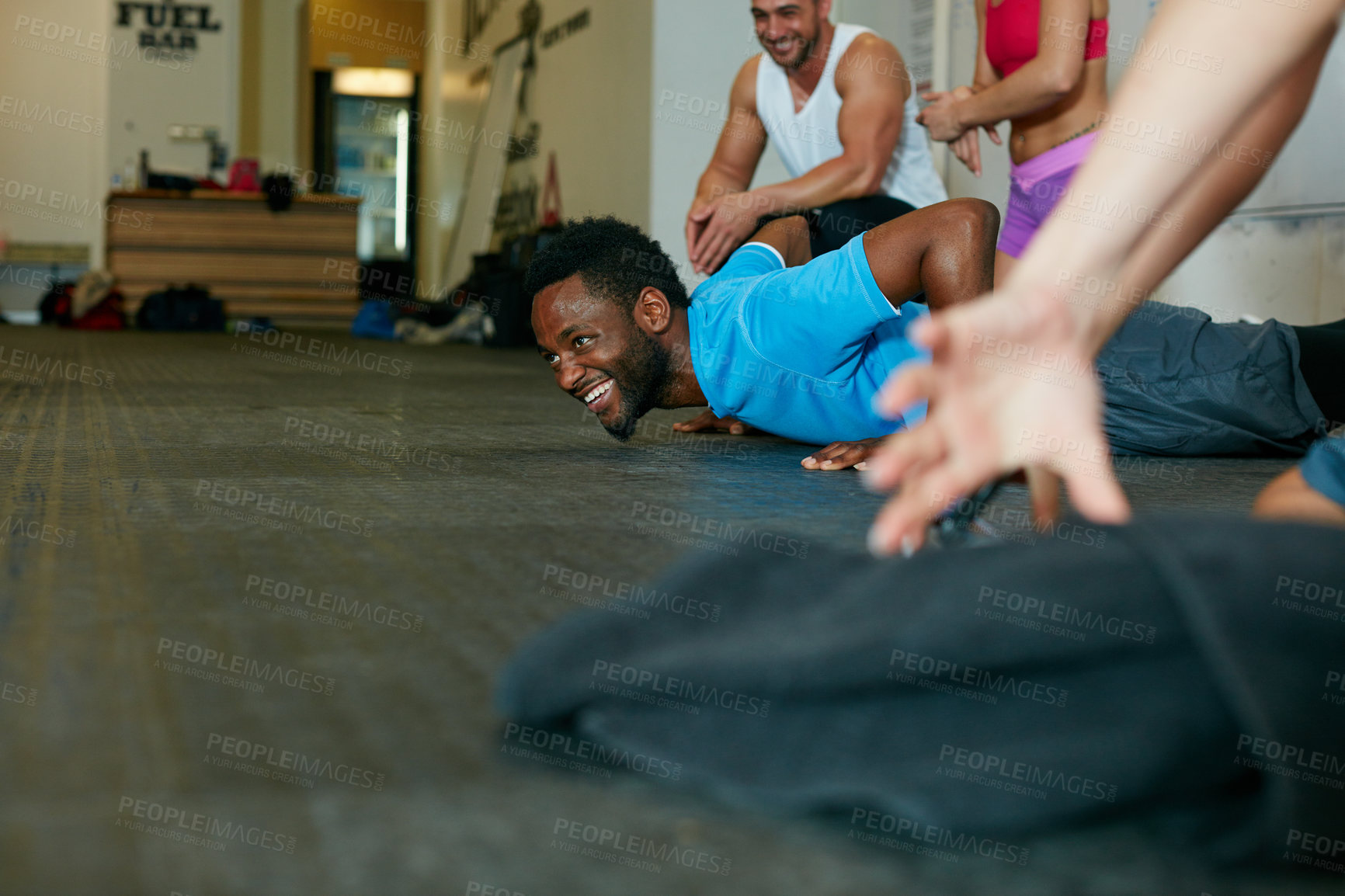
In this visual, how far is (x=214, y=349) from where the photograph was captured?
4898 millimetres

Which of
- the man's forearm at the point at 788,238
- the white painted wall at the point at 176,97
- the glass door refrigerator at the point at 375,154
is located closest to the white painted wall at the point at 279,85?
the glass door refrigerator at the point at 375,154

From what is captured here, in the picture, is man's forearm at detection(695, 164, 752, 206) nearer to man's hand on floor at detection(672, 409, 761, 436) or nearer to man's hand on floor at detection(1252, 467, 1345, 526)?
man's hand on floor at detection(672, 409, 761, 436)

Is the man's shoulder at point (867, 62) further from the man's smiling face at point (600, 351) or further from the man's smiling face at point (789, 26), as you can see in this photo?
the man's smiling face at point (600, 351)

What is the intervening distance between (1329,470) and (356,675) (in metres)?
0.59

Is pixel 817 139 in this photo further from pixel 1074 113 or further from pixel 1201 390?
pixel 1201 390

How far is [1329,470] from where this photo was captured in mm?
742

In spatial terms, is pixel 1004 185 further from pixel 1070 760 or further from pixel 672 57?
pixel 1070 760

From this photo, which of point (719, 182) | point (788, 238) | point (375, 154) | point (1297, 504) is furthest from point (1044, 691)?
point (375, 154)

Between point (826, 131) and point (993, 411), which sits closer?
point (993, 411)

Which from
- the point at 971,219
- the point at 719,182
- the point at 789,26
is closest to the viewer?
the point at 971,219

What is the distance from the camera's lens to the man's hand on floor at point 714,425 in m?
2.11

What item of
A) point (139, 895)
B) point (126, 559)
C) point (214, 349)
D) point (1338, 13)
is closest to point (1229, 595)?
point (1338, 13)

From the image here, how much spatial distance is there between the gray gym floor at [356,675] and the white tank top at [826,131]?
1.03 meters

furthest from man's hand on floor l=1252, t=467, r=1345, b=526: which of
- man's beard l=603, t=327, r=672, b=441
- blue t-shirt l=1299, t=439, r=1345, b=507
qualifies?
man's beard l=603, t=327, r=672, b=441
